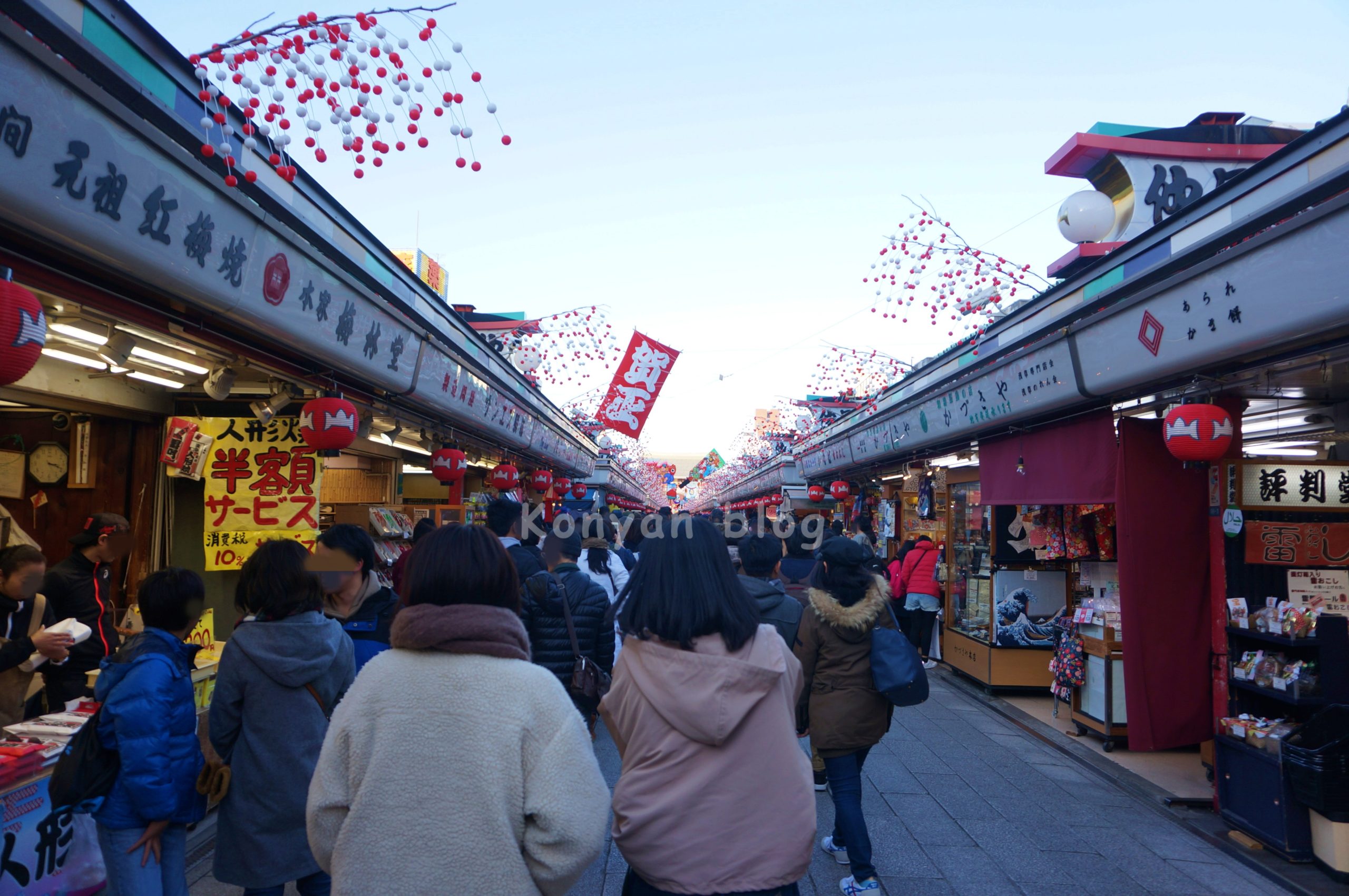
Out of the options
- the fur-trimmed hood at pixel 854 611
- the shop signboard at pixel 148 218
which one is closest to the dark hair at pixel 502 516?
the shop signboard at pixel 148 218

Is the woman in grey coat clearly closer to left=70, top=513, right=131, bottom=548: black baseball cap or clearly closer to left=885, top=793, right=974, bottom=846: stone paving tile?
left=70, top=513, right=131, bottom=548: black baseball cap

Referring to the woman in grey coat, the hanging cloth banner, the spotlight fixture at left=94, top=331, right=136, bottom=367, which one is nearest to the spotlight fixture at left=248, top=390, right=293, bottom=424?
the spotlight fixture at left=94, top=331, right=136, bottom=367

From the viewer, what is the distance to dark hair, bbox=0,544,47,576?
4555mm

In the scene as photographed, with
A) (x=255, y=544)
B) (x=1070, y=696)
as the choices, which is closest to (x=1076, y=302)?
(x=1070, y=696)

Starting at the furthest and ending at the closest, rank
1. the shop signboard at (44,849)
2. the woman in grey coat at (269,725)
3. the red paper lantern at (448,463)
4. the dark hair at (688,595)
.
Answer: the red paper lantern at (448,463) → the shop signboard at (44,849) → the woman in grey coat at (269,725) → the dark hair at (688,595)

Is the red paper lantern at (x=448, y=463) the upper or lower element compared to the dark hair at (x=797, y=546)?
upper

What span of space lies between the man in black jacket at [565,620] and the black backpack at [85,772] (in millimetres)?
2051

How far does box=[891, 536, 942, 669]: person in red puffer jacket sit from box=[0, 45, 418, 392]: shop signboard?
7755 mm

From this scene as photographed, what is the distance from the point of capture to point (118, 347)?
15.0 ft

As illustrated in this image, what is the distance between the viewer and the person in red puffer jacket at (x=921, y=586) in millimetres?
10414

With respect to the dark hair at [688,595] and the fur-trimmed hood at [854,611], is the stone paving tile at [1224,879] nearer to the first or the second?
the fur-trimmed hood at [854,611]

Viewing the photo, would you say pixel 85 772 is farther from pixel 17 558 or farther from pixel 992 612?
pixel 992 612

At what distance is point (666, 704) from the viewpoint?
2.42 meters

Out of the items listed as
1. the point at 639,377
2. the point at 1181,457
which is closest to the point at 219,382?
the point at 1181,457
